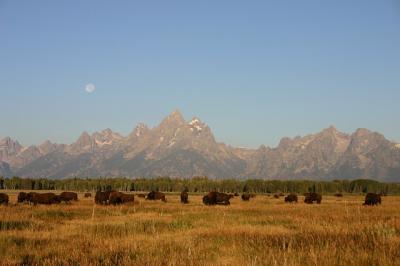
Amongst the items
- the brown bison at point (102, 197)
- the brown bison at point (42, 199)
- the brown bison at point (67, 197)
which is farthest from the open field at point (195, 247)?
the brown bison at point (67, 197)

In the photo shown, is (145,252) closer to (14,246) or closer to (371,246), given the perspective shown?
(14,246)

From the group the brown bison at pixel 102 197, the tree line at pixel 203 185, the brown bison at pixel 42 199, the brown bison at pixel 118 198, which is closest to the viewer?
the brown bison at pixel 42 199

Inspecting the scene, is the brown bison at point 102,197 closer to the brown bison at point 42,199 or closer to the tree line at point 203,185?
the brown bison at point 42,199

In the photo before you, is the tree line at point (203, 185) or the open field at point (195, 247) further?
the tree line at point (203, 185)

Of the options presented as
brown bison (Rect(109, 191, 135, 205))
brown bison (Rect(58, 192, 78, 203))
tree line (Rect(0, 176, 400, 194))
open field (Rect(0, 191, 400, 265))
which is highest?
open field (Rect(0, 191, 400, 265))

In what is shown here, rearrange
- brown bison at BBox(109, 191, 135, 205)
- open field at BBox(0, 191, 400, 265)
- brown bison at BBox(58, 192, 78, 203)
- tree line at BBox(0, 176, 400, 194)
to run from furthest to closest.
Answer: tree line at BBox(0, 176, 400, 194), brown bison at BBox(58, 192, 78, 203), brown bison at BBox(109, 191, 135, 205), open field at BBox(0, 191, 400, 265)

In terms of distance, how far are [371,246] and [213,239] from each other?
538cm

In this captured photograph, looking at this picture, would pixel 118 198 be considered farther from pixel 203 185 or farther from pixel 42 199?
pixel 203 185

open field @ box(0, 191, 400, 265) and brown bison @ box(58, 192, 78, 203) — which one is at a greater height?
open field @ box(0, 191, 400, 265)

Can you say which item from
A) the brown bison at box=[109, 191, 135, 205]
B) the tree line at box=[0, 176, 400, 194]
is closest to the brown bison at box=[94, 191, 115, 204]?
the brown bison at box=[109, 191, 135, 205]

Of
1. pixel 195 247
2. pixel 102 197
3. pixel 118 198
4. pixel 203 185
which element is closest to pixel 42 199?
pixel 102 197

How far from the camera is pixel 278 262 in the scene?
945 centimetres

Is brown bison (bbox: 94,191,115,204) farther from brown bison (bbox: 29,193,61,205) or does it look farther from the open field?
the open field

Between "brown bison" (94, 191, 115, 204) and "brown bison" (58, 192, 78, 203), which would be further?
"brown bison" (58, 192, 78, 203)
